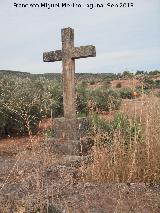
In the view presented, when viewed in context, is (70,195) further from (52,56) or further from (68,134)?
(52,56)

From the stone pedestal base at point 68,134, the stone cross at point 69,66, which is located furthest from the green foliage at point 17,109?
the stone pedestal base at point 68,134

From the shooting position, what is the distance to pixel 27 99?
1196 cm

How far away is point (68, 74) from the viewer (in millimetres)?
7641

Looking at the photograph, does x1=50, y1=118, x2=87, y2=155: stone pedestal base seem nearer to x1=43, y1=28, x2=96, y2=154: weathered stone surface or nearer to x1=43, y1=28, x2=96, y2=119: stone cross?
x1=43, y1=28, x2=96, y2=154: weathered stone surface

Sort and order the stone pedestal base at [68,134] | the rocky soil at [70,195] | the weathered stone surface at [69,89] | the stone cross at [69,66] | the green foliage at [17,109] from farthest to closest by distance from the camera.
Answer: the green foliage at [17,109] < the stone cross at [69,66] < the weathered stone surface at [69,89] < the stone pedestal base at [68,134] < the rocky soil at [70,195]

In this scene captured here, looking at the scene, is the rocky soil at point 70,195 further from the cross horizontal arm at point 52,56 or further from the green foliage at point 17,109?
the green foliage at point 17,109

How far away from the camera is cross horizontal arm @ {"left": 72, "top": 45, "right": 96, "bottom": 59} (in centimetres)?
741

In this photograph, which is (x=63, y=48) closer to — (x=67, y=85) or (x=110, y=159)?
(x=67, y=85)

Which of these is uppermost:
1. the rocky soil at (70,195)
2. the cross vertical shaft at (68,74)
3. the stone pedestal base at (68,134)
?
the cross vertical shaft at (68,74)

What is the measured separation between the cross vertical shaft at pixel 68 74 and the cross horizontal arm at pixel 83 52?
9 cm

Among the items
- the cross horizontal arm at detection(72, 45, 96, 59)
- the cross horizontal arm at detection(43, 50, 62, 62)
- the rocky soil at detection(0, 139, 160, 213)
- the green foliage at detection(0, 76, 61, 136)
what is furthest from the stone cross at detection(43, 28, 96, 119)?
the green foliage at detection(0, 76, 61, 136)

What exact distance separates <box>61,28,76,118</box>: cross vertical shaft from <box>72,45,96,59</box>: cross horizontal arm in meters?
0.09

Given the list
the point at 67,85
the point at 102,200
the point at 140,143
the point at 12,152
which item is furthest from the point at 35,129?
the point at 102,200

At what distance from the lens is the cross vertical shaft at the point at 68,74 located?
761cm
